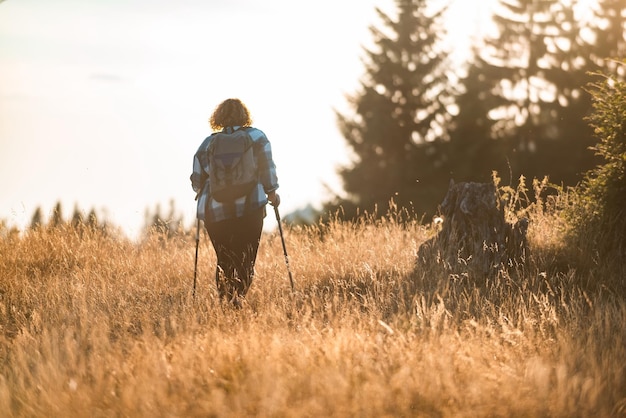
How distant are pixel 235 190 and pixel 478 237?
3.32m

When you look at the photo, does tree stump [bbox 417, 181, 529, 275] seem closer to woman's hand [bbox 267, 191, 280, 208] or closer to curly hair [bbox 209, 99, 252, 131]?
woman's hand [bbox 267, 191, 280, 208]

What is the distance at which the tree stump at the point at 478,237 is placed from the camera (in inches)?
354

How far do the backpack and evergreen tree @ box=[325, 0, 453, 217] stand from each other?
19.0 metres

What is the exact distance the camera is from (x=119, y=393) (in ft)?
15.6

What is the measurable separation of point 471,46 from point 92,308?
2369cm

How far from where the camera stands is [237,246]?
768cm

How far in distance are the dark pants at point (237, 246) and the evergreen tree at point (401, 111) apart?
61.7 feet

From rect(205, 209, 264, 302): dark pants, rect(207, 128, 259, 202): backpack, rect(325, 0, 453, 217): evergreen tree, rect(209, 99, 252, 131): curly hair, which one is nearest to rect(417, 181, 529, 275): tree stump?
rect(205, 209, 264, 302): dark pants

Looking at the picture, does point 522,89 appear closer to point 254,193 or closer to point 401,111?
point 401,111

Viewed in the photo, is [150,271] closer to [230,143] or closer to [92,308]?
[92,308]

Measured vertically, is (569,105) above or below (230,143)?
above

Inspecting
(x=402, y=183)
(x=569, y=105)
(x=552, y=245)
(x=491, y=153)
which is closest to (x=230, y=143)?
(x=552, y=245)

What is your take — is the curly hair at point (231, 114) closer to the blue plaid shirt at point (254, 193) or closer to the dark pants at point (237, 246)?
the blue plaid shirt at point (254, 193)

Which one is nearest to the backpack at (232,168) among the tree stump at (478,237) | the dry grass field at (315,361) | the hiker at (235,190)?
the hiker at (235,190)
